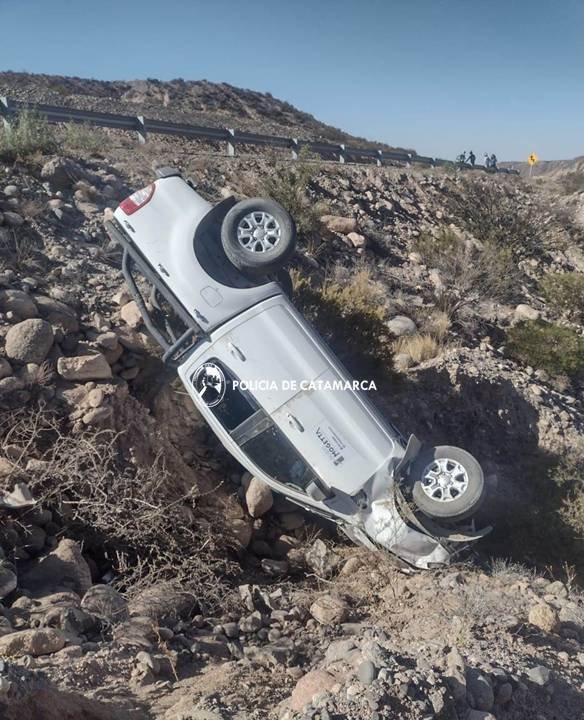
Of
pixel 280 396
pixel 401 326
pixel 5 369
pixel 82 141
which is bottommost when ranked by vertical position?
pixel 401 326

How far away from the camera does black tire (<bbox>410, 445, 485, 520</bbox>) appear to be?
207 inches

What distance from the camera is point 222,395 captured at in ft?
18.5

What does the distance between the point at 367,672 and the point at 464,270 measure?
895 cm

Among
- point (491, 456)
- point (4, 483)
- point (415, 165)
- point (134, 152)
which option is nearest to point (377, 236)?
point (134, 152)

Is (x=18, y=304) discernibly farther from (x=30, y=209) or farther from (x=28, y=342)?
(x=30, y=209)

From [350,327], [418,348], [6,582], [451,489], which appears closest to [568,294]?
[418,348]

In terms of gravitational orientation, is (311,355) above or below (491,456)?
above

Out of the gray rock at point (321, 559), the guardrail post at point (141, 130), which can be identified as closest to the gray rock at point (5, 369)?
the gray rock at point (321, 559)

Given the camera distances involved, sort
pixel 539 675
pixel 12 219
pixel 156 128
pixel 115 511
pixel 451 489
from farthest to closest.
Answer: pixel 156 128
pixel 12 219
pixel 451 489
pixel 115 511
pixel 539 675

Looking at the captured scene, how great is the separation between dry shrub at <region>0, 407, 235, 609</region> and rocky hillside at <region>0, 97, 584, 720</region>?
0.03 meters

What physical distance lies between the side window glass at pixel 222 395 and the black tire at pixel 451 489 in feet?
5.27

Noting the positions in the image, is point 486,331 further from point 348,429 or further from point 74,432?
point 74,432

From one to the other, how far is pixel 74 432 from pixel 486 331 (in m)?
6.96

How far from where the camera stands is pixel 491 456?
7.59 metres
